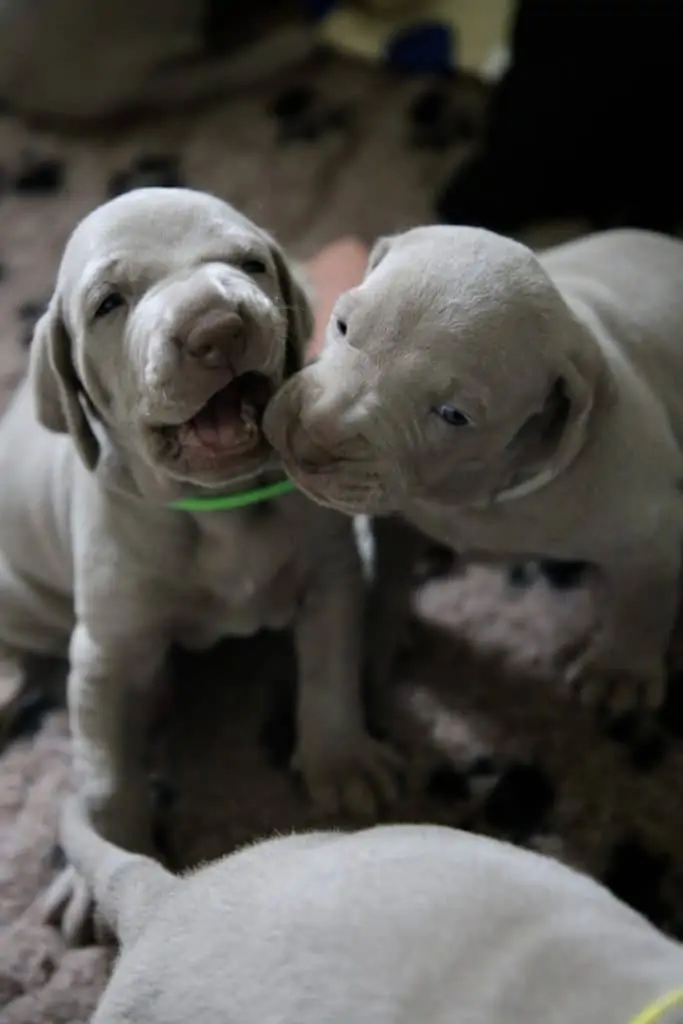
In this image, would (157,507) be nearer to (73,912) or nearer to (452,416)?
(452,416)

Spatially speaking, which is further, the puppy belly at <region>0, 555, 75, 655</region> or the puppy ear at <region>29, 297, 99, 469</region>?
the puppy belly at <region>0, 555, 75, 655</region>

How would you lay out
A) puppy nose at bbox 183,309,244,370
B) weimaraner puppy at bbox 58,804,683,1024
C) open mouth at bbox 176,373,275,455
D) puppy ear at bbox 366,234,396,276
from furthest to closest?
1. puppy ear at bbox 366,234,396,276
2. open mouth at bbox 176,373,275,455
3. puppy nose at bbox 183,309,244,370
4. weimaraner puppy at bbox 58,804,683,1024

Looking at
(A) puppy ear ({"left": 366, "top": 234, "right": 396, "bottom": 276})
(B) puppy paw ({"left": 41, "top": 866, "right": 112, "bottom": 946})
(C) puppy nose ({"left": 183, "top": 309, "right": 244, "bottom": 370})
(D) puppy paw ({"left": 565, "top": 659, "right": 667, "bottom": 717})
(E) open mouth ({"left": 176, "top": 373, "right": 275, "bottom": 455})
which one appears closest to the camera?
(C) puppy nose ({"left": 183, "top": 309, "right": 244, "bottom": 370})

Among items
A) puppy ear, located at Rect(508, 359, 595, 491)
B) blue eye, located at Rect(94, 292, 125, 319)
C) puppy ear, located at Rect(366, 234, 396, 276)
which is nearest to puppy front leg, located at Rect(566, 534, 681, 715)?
puppy ear, located at Rect(508, 359, 595, 491)

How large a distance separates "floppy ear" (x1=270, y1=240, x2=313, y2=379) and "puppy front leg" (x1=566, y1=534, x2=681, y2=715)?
462 mm

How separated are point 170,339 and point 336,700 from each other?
585 mm

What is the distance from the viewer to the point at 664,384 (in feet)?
5.37

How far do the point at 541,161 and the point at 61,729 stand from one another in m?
1.17

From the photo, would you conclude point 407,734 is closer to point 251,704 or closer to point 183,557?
point 251,704

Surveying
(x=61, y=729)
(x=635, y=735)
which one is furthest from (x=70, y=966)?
(x=635, y=735)

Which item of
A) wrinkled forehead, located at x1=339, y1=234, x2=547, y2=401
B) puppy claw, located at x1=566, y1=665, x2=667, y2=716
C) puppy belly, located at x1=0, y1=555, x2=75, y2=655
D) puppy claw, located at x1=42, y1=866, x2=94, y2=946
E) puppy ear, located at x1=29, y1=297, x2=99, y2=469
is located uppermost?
wrinkled forehead, located at x1=339, y1=234, x2=547, y2=401

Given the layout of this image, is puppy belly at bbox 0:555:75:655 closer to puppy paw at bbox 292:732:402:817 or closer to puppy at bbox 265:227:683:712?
puppy paw at bbox 292:732:402:817

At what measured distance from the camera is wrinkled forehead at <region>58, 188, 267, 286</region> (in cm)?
133

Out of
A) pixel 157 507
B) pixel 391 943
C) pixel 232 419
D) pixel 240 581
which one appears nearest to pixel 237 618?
pixel 240 581
